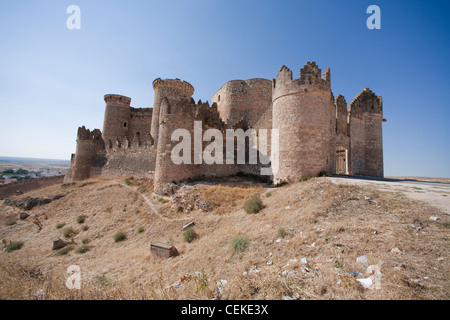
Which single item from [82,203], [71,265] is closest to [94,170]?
[82,203]

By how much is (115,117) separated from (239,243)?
88.2ft

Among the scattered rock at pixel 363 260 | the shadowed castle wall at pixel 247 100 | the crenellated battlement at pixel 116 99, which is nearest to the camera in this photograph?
the scattered rock at pixel 363 260

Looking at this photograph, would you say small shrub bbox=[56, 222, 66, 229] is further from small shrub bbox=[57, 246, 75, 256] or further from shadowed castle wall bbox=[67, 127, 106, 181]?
shadowed castle wall bbox=[67, 127, 106, 181]

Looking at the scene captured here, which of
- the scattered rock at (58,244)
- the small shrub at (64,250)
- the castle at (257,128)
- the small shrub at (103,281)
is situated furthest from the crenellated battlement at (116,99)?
the small shrub at (103,281)

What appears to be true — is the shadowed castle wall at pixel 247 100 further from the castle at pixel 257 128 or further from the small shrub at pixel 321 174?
the small shrub at pixel 321 174

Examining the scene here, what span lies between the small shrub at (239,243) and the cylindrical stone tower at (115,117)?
25557 millimetres

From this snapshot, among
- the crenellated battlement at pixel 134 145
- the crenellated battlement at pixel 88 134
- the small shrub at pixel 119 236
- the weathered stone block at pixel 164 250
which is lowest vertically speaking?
the small shrub at pixel 119 236

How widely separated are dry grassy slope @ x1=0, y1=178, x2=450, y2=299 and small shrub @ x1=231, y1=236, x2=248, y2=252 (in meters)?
0.16

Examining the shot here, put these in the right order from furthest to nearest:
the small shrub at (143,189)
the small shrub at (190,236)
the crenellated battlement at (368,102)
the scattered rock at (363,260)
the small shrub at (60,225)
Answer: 1. the crenellated battlement at (368,102)
2. the small shrub at (143,189)
3. the small shrub at (60,225)
4. the small shrub at (190,236)
5. the scattered rock at (363,260)

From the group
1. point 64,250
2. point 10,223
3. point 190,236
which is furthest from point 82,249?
point 10,223

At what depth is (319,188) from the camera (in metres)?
8.31

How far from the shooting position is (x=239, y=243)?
238 inches

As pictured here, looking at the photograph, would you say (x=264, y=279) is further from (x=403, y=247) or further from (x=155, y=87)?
(x=155, y=87)

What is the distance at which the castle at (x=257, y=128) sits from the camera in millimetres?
11156
